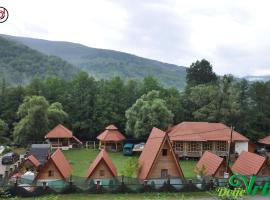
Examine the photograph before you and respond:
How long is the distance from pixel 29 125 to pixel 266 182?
98.6 ft

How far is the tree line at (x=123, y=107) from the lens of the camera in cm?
5072

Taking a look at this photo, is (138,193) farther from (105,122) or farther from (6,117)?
(6,117)

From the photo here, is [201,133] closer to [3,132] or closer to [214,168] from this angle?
[214,168]

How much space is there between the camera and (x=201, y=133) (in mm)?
47312

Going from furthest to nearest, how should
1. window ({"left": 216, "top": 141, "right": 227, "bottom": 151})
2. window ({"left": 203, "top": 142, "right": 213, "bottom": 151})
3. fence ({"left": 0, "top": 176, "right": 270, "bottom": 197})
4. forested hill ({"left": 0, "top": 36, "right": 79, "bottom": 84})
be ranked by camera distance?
1. forested hill ({"left": 0, "top": 36, "right": 79, "bottom": 84})
2. window ({"left": 216, "top": 141, "right": 227, "bottom": 151})
3. window ({"left": 203, "top": 142, "right": 213, "bottom": 151})
4. fence ({"left": 0, "top": 176, "right": 270, "bottom": 197})

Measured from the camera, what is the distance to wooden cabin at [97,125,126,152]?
165 ft

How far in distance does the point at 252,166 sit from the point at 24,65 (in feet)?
435

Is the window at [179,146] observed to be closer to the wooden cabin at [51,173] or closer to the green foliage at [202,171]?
the green foliage at [202,171]

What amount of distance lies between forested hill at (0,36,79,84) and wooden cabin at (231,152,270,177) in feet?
370

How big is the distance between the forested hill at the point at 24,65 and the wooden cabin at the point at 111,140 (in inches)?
3647

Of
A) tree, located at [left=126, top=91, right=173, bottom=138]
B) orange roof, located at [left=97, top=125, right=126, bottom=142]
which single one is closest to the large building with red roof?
tree, located at [left=126, top=91, right=173, bottom=138]

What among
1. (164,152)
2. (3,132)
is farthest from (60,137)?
(164,152)

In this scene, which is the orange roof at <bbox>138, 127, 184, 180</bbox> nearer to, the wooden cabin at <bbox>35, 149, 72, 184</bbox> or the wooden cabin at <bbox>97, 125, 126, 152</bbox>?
the wooden cabin at <bbox>35, 149, 72, 184</bbox>

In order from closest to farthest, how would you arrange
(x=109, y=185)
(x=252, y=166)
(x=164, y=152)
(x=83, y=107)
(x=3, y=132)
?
(x=109, y=185)
(x=164, y=152)
(x=252, y=166)
(x=3, y=132)
(x=83, y=107)
